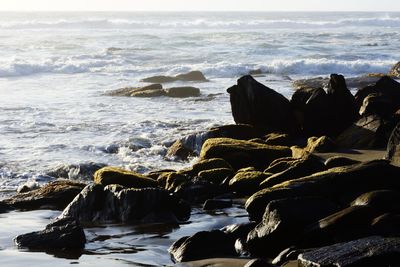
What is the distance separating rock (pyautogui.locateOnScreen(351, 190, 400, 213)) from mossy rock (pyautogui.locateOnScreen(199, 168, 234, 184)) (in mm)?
3848

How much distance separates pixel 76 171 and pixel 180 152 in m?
2.63

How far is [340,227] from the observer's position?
782 centimetres

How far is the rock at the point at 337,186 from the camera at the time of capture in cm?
942

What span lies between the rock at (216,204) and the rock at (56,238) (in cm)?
225

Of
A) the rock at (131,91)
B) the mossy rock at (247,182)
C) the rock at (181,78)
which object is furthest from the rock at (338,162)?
the rock at (181,78)

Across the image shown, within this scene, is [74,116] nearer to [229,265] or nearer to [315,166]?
[315,166]

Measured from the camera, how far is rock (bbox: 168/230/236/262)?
807cm

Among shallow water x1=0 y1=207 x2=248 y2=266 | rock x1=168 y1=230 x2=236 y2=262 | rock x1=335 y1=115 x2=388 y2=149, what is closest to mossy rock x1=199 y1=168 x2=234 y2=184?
shallow water x1=0 y1=207 x2=248 y2=266

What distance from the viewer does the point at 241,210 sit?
33.9ft

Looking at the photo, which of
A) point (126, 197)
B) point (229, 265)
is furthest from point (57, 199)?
point (229, 265)

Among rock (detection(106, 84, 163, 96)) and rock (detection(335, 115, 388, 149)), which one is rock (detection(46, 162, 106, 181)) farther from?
rock (detection(106, 84, 163, 96))

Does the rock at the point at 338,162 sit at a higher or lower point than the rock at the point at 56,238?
higher

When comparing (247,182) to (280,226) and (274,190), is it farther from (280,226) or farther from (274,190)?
(280,226)

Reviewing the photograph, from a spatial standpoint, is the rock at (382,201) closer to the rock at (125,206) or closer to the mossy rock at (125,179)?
the rock at (125,206)
